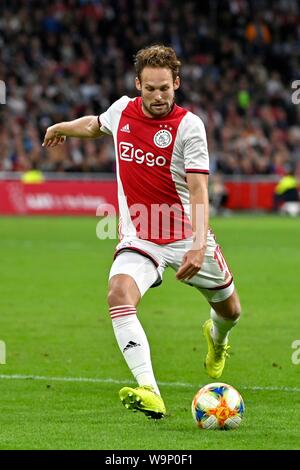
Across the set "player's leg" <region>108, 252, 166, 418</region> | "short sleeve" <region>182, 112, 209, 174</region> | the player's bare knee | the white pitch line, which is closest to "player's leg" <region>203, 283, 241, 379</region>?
the white pitch line

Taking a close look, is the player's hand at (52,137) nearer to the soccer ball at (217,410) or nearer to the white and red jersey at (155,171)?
the white and red jersey at (155,171)

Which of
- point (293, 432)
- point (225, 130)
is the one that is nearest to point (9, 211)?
point (225, 130)

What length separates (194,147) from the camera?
26.0ft

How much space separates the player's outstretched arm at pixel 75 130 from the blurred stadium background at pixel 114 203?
1934mm

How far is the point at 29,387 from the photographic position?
29.9ft

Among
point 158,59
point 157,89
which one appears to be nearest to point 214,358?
point 157,89

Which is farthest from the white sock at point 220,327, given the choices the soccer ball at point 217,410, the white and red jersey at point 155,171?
the soccer ball at point 217,410

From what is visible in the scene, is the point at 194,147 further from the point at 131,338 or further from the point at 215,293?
the point at 131,338

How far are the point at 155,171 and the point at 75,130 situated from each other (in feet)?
3.15

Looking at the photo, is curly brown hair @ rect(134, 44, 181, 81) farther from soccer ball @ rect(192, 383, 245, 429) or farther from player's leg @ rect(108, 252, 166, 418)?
soccer ball @ rect(192, 383, 245, 429)

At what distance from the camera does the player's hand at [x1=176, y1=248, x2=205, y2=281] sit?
7.49 meters

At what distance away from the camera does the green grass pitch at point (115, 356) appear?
7.20 m
